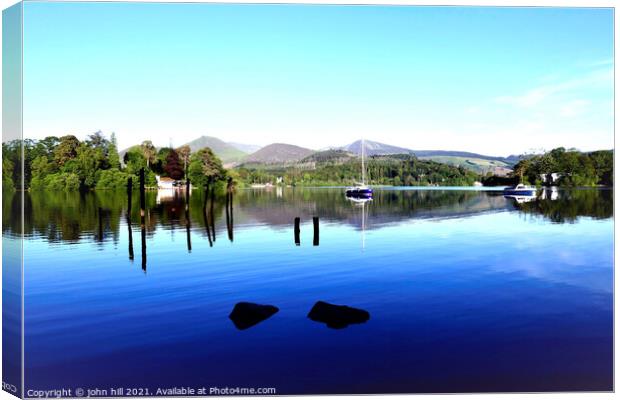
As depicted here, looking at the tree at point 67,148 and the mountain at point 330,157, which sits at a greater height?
the mountain at point 330,157

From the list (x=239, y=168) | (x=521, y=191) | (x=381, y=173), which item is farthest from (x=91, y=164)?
(x=381, y=173)

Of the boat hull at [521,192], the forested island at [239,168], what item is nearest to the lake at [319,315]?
the forested island at [239,168]

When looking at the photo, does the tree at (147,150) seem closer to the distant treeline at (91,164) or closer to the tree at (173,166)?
the distant treeline at (91,164)

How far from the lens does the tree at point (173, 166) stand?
6631 cm

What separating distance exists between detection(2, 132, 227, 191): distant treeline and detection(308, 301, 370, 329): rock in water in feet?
18.4

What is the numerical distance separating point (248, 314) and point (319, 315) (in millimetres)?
1341

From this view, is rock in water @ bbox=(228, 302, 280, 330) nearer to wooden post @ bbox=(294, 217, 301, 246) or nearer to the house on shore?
wooden post @ bbox=(294, 217, 301, 246)

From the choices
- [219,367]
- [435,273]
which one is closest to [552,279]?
[435,273]

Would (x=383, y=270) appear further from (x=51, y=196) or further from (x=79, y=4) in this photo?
(x=51, y=196)

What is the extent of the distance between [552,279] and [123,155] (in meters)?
44.7

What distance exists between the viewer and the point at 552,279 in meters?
Answer: 14.8

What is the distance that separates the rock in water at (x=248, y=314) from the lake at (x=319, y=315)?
1.7 inches

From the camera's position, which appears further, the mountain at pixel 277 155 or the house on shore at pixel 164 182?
the mountain at pixel 277 155

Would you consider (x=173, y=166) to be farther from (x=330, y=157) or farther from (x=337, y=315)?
(x=337, y=315)
